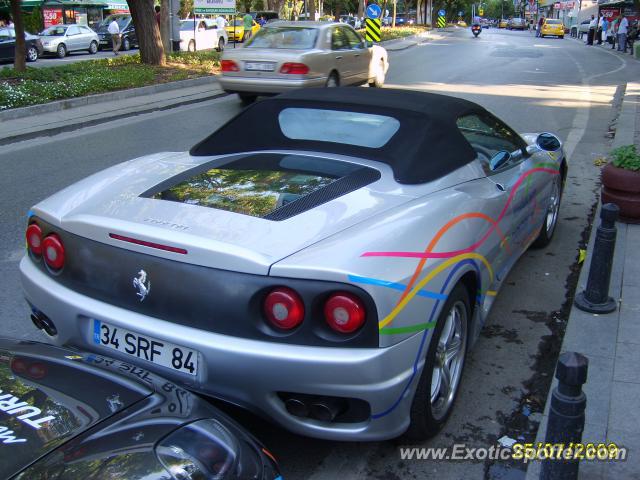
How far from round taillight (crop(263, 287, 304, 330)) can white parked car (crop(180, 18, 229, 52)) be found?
1080 inches

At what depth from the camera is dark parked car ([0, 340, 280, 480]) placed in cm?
178

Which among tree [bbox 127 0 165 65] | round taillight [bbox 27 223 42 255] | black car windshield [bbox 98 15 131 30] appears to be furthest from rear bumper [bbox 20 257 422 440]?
black car windshield [bbox 98 15 131 30]

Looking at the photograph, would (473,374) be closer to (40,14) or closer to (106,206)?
(106,206)

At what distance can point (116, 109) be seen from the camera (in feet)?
41.8

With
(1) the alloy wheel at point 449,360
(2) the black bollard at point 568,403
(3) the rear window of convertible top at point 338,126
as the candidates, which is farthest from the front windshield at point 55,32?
(2) the black bollard at point 568,403

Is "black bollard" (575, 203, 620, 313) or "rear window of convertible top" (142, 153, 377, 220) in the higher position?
"rear window of convertible top" (142, 153, 377, 220)

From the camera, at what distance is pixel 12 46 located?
2408 centimetres

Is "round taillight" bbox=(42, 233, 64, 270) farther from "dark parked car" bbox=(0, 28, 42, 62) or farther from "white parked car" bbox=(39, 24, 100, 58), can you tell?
"white parked car" bbox=(39, 24, 100, 58)

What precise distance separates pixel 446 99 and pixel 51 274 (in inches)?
97.6

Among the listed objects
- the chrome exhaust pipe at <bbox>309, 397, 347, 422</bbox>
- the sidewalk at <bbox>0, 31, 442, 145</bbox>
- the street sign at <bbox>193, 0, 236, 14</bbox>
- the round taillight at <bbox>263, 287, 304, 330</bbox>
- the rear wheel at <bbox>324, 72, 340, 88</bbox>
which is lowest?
the sidewalk at <bbox>0, 31, 442, 145</bbox>

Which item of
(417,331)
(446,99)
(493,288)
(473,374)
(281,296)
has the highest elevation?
(446,99)

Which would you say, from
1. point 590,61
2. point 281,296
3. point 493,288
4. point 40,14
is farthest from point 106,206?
point 40,14

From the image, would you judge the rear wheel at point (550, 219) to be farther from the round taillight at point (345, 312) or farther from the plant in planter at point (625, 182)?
the round taillight at point (345, 312)

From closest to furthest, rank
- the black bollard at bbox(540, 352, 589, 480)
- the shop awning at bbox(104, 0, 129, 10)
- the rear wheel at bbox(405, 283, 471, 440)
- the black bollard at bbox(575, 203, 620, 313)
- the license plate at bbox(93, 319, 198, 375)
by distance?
the black bollard at bbox(540, 352, 589, 480), the license plate at bbox(93, 319, 198, 375), the rear wheel at bbox(405, 283, 471, 440), the black bollard at bbox(575, 203, 620, 313), the shop awning at bbox(104, 0, 129, 10)
